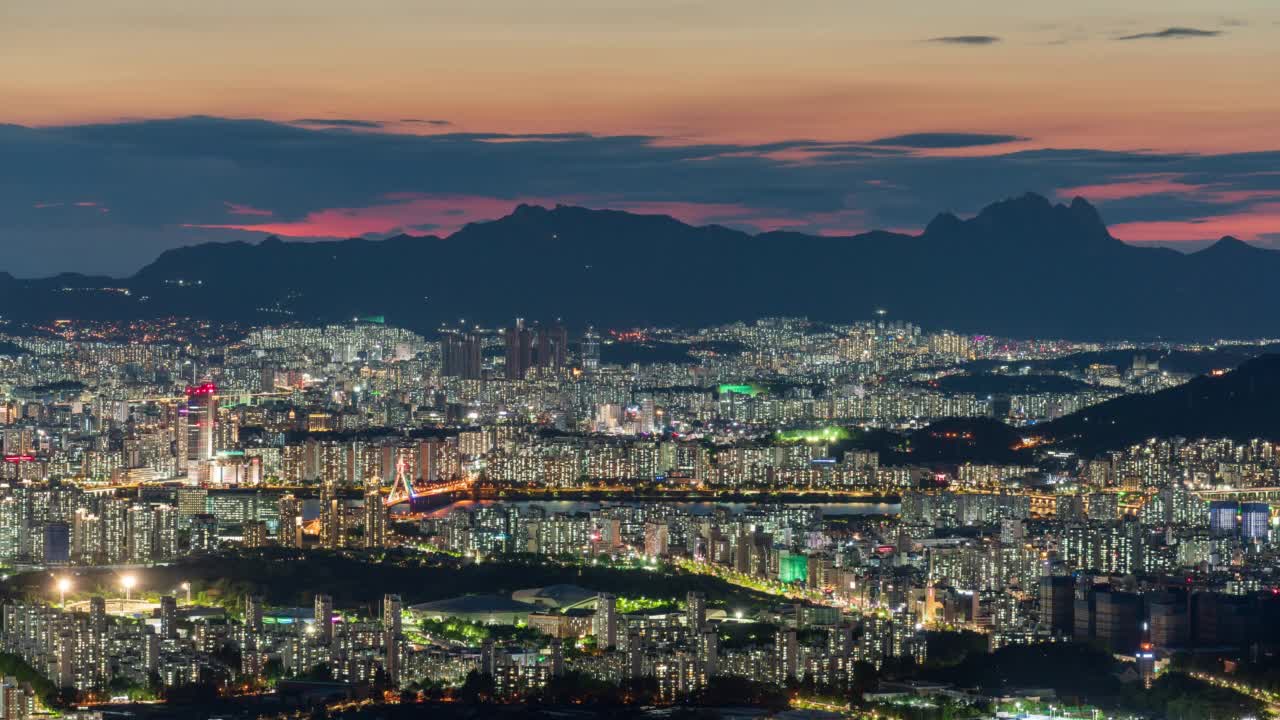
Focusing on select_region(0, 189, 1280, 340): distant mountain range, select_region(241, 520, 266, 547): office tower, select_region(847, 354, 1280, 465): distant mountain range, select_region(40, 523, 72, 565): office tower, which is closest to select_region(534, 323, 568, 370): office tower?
select_region(0, 189, 1280, 340): distant mountain range

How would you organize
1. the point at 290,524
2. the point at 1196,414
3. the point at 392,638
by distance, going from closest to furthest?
1. the point at 392,638
2. the point at 290,524
3. the point at 1196,414

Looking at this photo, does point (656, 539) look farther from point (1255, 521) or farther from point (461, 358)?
point (461, 358)

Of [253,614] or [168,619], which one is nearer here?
[168,619]

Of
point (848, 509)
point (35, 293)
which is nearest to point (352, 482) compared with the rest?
point (848, 509)

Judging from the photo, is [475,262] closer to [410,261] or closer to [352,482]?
[410,261]

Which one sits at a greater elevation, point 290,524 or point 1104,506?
point 1104,506

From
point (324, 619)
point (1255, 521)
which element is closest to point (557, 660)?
point (324, 619)

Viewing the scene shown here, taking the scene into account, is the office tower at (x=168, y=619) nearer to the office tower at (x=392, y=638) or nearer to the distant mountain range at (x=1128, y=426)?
the office tower at (x=392, y=638)

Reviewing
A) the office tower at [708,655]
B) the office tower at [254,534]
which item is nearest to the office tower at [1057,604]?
the office tower at [708,655]
